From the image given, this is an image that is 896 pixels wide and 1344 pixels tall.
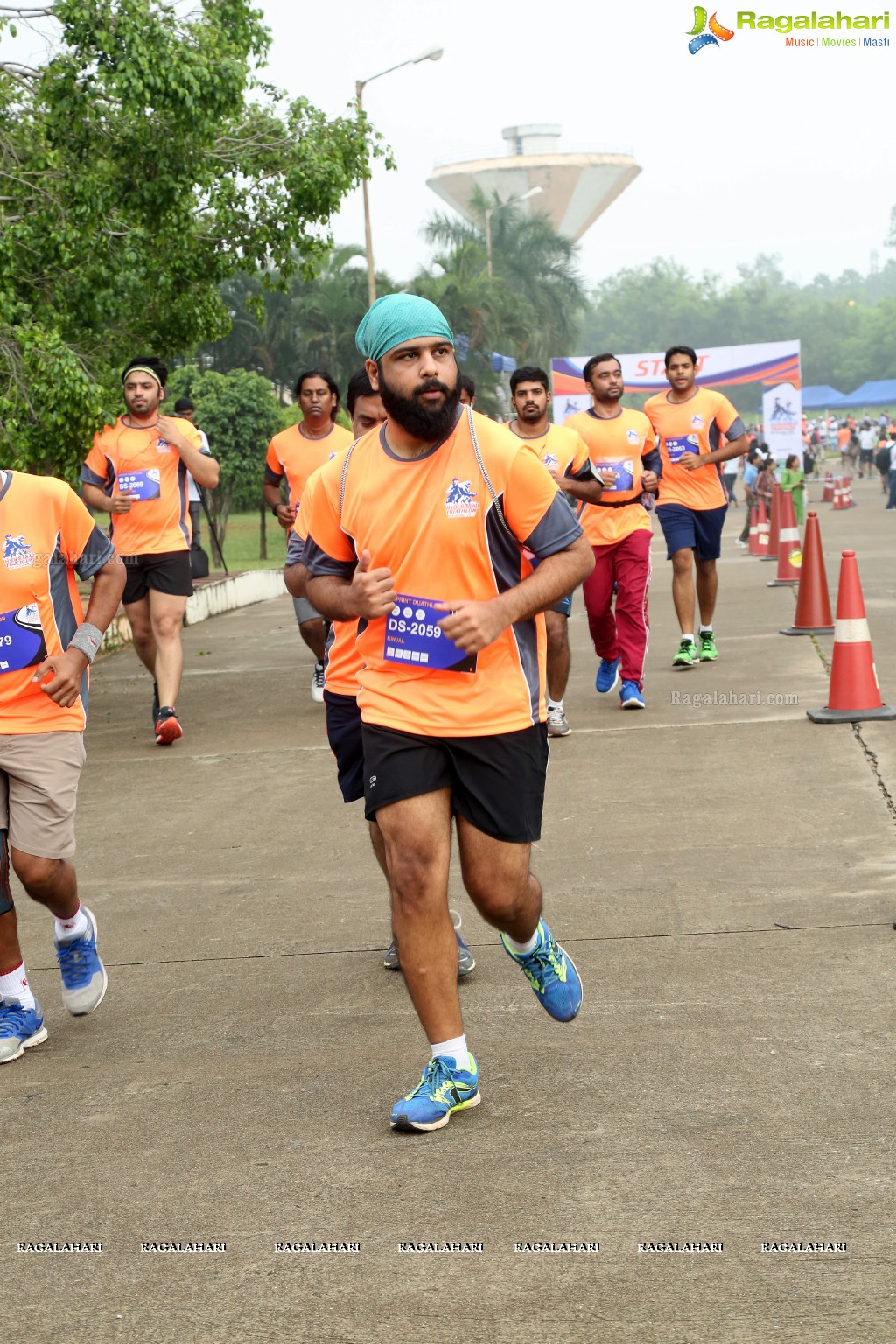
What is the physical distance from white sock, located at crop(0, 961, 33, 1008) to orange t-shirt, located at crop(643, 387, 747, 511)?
23.0ft

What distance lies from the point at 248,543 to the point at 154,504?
2224 cm

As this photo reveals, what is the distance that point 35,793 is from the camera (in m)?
4.62

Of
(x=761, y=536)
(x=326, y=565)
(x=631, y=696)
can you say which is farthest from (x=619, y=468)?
(x=761, y=536)

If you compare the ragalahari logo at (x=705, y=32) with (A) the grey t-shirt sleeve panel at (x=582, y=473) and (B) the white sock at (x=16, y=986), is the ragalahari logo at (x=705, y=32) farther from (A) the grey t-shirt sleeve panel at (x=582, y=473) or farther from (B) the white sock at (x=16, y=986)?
(B) the white sock at (x=16, y=986)

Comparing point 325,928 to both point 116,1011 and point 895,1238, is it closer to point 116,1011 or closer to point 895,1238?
point 116,1011

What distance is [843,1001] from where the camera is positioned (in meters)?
4.64

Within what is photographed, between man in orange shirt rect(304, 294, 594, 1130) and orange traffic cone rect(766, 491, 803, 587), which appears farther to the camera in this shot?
orange traffic cone rect(766, 491, 803, 587)

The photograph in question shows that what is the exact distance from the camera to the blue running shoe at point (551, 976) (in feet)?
14.0

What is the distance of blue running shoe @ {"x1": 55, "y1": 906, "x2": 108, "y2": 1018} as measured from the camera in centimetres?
495

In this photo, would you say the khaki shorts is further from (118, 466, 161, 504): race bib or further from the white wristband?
(118, 466, 161, 504): race bib

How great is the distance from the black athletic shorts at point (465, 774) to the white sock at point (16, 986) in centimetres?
135

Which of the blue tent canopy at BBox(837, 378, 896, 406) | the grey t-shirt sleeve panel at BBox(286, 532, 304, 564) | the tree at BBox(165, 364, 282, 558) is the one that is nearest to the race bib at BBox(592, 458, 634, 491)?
the grey t-shirt sleeve panel at BBox(286, 532, 304, 564)

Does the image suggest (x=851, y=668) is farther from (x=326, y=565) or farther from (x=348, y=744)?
(x=326, y=565)

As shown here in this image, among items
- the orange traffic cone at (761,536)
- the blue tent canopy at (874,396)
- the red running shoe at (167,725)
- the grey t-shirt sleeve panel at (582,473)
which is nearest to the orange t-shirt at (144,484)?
the red running shoe at (167,725)
